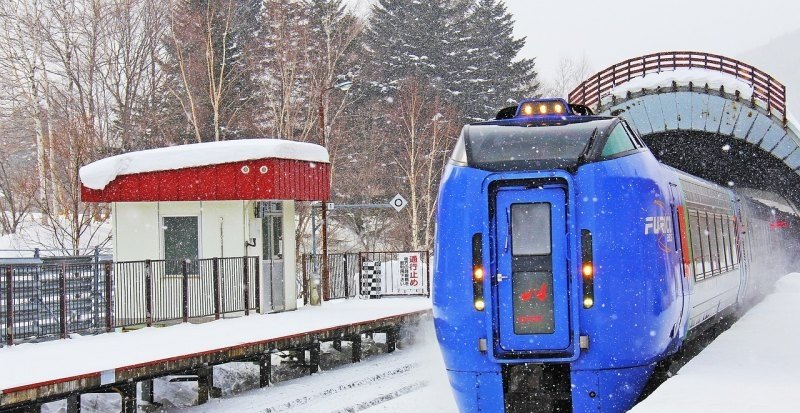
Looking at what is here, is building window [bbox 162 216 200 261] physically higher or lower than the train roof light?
lower

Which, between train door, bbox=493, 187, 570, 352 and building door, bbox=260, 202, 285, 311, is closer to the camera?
train door, bbox=493, 187, 570, 352

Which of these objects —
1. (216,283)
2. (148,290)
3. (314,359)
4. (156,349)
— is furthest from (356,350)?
(156,349)

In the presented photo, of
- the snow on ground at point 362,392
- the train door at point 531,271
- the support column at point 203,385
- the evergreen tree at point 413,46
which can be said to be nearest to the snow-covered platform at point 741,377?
the train door at point 531,271

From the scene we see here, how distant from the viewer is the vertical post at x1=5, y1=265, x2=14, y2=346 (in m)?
13.0

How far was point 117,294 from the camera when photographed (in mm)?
15977

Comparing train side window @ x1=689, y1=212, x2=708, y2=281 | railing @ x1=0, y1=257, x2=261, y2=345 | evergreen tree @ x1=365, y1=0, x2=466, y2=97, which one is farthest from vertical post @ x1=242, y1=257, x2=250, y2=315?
evergreen tree @ x1=365, y1=0, x2=466, y2=97

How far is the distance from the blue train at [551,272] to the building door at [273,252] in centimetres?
1014

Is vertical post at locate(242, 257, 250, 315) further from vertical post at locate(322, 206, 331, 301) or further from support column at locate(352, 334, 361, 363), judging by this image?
vertical post at locate(322, 206, 331, 301)

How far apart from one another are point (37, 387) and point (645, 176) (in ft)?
21.4

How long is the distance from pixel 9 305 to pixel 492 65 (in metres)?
44.9

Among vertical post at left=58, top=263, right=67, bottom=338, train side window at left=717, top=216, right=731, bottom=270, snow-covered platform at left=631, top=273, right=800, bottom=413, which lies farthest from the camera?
train side window at left=717, top=216, right=731, bottom=270

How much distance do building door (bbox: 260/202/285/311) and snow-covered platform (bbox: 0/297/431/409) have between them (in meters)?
0.52

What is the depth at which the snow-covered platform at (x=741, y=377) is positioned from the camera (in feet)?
23.9

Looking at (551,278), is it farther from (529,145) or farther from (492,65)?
(492,65)
